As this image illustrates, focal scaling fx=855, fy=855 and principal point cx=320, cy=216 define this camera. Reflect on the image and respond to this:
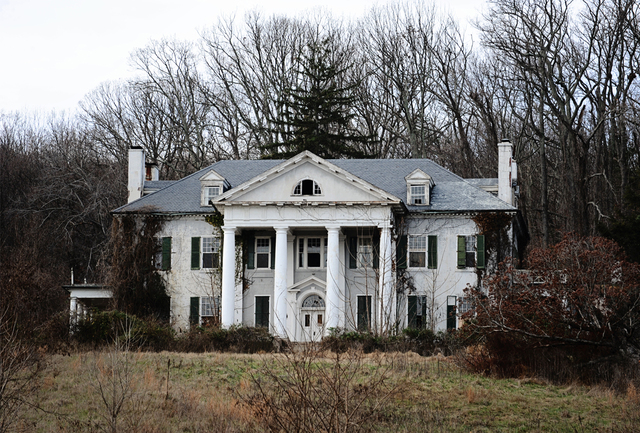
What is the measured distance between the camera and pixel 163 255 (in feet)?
130

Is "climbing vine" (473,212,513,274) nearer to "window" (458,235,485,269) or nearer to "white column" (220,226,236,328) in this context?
"window" (458,235,485,269)

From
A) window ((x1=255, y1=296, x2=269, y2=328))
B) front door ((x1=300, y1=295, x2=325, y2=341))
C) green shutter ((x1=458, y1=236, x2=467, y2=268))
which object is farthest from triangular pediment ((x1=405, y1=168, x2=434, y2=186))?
window ((x1=255, y1=296, x2=269, y2=328))

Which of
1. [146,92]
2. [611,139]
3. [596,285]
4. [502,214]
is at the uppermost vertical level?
[146,92]

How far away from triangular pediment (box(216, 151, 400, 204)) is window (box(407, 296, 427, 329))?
16.6 ft

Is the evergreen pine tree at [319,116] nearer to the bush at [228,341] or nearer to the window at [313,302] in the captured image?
the window at [313,302]

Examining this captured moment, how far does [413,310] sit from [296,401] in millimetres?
24921

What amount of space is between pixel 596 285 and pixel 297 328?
17.8 metres

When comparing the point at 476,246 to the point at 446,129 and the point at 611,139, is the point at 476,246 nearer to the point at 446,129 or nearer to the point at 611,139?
the point at 611,139

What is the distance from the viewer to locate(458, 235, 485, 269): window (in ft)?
124

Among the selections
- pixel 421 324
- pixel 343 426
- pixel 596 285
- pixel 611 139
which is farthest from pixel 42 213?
pixel 343 426

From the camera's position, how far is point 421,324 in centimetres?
3753

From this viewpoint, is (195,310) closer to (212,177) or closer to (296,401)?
(212,177)

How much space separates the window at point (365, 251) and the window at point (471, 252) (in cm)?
395

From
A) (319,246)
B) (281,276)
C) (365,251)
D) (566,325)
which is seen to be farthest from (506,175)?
(566,325)
